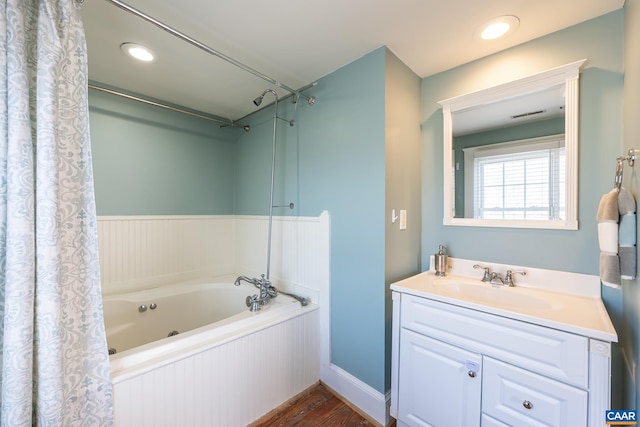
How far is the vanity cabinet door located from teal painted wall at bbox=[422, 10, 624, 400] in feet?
2.27

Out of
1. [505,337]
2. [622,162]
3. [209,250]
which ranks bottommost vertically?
[505,337]

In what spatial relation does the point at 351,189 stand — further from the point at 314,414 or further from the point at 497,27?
the point at 314,414

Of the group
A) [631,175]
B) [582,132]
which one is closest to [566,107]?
[582,132]

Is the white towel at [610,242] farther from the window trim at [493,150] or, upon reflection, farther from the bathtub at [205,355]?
the bathtub at [205,355]

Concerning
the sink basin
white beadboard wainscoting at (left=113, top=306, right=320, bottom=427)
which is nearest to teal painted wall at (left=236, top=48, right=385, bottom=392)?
white beadboard wainscoting at (left=113, top=306, right=320, bottom=427)

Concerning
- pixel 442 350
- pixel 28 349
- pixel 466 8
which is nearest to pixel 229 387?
pixel 28 349

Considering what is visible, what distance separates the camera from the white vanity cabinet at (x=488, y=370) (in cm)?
97

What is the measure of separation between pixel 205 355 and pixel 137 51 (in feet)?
6.38

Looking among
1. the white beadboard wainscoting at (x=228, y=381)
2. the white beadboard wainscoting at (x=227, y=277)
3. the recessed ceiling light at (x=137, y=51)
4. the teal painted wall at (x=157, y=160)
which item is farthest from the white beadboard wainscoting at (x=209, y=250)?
the recessed ceiling light at (x=137, y=51)

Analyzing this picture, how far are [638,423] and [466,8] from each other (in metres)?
1.85

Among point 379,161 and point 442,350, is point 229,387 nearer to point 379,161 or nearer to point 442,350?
point 442,350

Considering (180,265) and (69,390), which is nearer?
(69,390)

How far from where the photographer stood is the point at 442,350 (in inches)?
52.2

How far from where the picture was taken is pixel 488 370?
Result: 1.18 m
